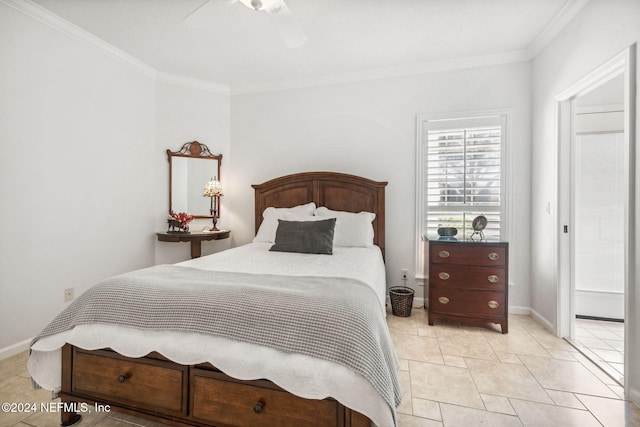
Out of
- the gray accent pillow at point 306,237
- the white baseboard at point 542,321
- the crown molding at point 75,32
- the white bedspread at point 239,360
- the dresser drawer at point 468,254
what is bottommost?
the white baseboard at point 542,321

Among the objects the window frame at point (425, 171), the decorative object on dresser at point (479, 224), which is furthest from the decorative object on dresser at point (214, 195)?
the decorative object on dresser at point (479, 224)

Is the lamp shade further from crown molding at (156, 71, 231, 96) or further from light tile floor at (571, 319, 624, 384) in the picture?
light tile floor at (571, 319, 624, 384)

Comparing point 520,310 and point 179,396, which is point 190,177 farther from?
point 520,310

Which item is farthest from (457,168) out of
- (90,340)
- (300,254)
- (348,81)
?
(90,340)

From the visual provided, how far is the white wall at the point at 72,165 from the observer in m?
2.31

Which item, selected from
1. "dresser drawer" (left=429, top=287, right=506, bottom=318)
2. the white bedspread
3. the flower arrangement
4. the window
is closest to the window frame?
the window

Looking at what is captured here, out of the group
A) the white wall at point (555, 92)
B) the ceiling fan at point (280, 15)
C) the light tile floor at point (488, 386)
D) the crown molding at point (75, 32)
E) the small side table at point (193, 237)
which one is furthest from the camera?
the small side table at point (193, 237)

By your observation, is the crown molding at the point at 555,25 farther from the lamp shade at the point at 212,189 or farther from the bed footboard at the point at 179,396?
the lamp shade at the point at 212,189

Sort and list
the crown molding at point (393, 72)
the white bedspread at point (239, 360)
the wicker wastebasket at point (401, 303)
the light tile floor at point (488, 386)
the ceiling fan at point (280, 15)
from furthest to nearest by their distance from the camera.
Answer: the crown molding at point (393, 72) → the wicker wastebasket at point (401, 303) → the ceiling fan at point (280, 15) → the light tile floor at point (488, 386) → the white bedspread at point (239, 360)

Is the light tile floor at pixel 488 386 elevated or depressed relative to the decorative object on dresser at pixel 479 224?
depressed

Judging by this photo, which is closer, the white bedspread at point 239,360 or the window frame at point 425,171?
the white bedspread at point 239,360

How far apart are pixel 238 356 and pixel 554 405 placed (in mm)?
1762

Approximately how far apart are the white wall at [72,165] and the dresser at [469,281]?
303cm

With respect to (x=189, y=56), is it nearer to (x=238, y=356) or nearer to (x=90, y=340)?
(x=90, y=340)
